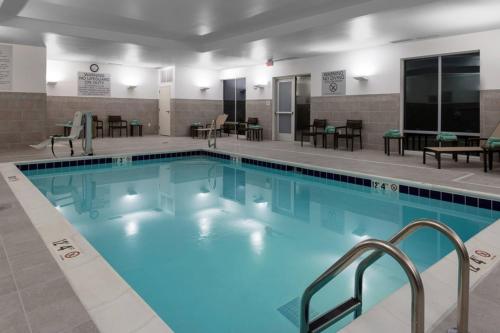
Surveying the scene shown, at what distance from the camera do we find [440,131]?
7918mm

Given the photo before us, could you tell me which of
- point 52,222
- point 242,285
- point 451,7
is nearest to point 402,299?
point 242,285

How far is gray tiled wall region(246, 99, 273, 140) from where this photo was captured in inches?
471

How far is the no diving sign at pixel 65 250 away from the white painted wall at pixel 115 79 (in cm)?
1045

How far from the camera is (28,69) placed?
29.6ft

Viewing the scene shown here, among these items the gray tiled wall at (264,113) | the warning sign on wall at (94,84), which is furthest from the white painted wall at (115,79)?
the gray tiled wall at (264,113)

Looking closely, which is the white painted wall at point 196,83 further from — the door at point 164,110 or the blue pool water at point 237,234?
the blue pool water at point 237,234

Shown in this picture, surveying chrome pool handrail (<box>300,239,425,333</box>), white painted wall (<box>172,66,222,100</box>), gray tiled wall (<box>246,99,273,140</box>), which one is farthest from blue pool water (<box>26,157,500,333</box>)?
white painted wall (<box>172,66,222,100</box>)

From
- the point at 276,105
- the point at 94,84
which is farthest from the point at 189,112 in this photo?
the point at 276,105

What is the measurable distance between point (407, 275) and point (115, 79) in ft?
42.9

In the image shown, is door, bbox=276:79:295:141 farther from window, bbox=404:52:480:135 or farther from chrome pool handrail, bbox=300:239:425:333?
chrome pool handrail, bbox=300:239:425:333

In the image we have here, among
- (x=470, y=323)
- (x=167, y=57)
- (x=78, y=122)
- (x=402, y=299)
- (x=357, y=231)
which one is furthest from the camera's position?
(x=167, y=57)

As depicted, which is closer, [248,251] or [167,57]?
[248,251]

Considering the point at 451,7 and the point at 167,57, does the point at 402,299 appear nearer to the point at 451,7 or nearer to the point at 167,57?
the point at 451,7

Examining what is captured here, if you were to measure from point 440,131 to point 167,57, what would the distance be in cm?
738
